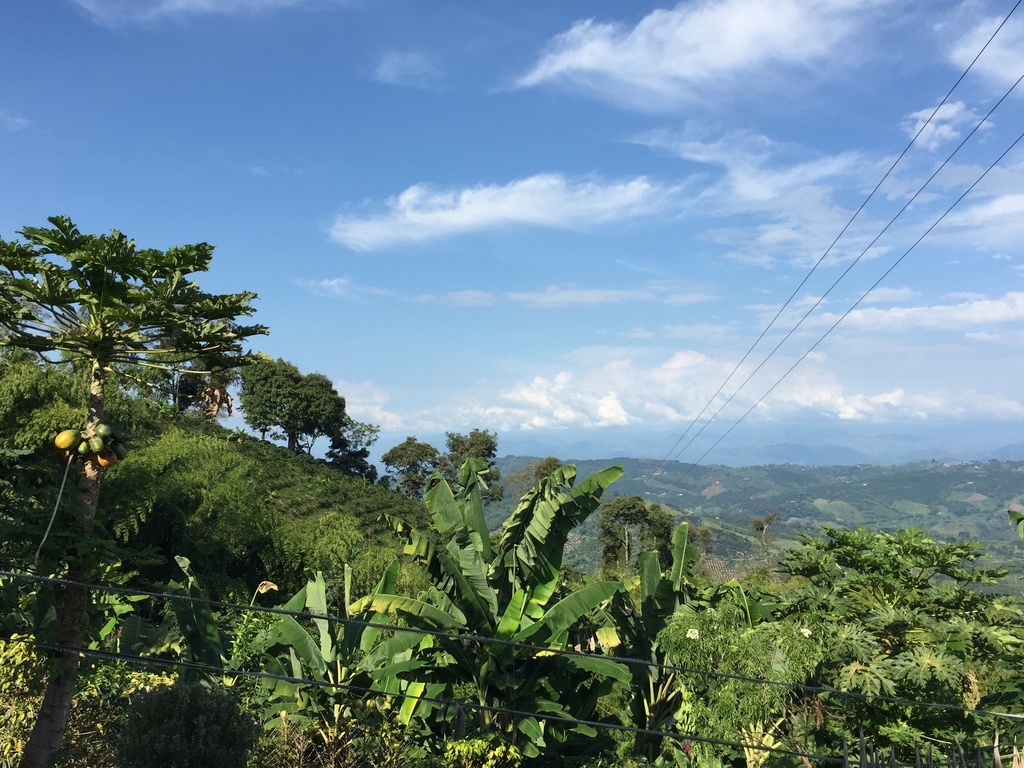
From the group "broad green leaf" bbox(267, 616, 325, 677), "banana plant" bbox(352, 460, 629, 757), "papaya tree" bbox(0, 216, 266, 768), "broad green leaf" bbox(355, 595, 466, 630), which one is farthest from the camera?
"broad green leaf" bbox(267, 616, 325, 677)

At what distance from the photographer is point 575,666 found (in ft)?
36.0

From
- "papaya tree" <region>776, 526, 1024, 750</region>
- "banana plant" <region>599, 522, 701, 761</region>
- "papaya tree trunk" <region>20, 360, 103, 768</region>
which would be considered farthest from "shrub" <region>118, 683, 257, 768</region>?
"banana plant" <region>599, 522, 701, 761</region>

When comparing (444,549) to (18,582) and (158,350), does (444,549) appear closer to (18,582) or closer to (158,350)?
(18,582)

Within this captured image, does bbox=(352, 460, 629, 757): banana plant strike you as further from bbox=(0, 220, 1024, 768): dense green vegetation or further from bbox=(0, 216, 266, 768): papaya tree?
bbox=(0, 216, 266, 768): papaya tree

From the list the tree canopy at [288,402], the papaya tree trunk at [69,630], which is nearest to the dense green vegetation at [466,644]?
the papaya tree trunk at [69,630]

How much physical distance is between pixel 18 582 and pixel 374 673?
4.65m

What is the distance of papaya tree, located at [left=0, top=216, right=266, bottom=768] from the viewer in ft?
18.9

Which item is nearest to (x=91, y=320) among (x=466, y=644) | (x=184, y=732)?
(x=184, y=732)

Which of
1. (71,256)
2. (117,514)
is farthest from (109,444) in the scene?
(117,514)

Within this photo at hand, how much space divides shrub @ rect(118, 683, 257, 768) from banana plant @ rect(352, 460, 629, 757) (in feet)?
10.8

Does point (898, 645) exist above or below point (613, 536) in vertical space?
above

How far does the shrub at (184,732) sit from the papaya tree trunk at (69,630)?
2.27ft

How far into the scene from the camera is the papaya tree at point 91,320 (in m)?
5.75

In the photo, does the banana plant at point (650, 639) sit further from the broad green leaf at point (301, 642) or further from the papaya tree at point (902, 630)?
the broad green leaf at point (301, 642)
